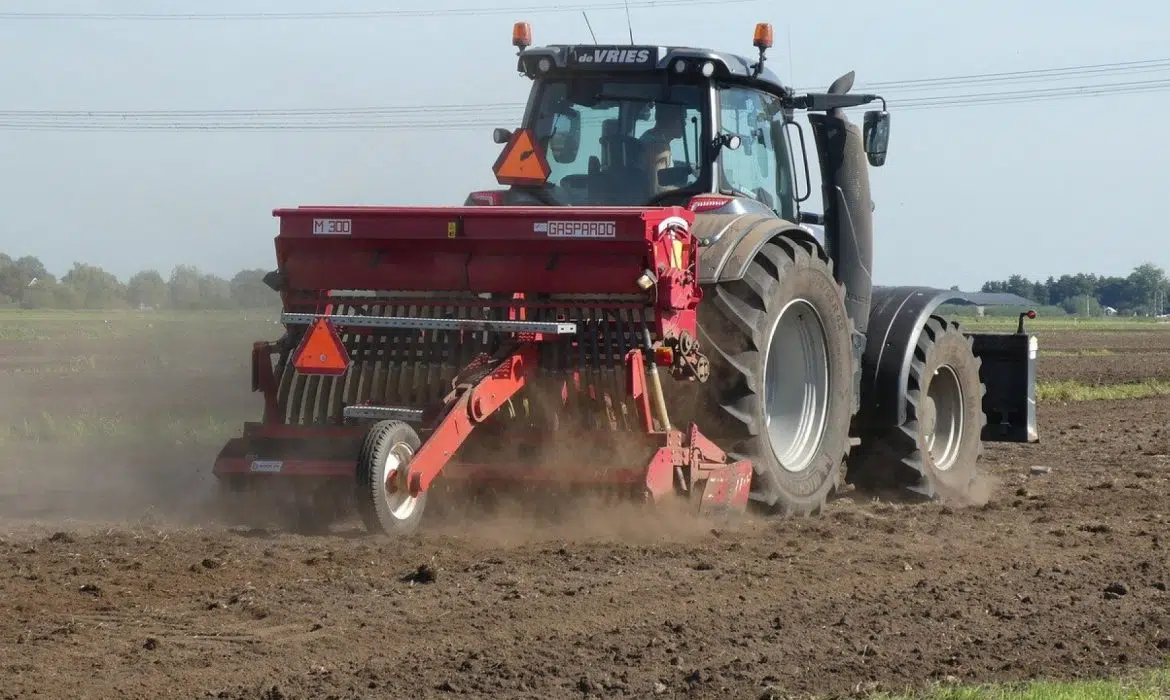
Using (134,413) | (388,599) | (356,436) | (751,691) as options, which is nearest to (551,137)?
(356,436)

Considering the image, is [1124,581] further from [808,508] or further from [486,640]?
[486,640]

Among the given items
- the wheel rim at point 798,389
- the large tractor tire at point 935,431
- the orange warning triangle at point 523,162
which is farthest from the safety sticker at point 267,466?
the large tractor tire at point 935,431

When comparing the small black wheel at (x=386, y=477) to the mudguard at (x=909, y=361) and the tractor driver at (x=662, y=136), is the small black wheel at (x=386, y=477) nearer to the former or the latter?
the tractor driver at (x=662, y=136)

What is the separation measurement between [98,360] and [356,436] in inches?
761

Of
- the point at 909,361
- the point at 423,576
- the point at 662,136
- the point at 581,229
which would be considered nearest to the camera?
the point at 423,576

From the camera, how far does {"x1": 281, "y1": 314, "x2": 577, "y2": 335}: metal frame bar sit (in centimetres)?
697

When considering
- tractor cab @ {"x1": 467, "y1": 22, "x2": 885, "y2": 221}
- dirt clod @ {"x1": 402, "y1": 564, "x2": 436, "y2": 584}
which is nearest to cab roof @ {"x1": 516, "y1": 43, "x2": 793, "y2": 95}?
tractor cab @ {"x1": 467, "y1": 22, "x2": 885, "y2": 221}

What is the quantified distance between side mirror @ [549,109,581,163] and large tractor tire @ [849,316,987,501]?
2.50 meters

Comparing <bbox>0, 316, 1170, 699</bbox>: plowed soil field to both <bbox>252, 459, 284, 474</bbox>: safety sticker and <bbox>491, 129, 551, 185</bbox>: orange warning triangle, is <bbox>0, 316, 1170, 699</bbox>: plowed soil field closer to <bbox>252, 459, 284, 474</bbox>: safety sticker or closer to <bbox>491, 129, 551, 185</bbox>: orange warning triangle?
<bbox>252, 459, 284, 474</bbox>: safety sticker

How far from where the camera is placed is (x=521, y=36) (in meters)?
8.78

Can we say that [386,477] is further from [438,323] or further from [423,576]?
[438,323]

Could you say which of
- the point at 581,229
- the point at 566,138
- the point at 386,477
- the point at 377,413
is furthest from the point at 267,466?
the point at 566,138

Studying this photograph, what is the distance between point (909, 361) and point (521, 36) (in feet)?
9.89

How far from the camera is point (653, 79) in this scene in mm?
8258
